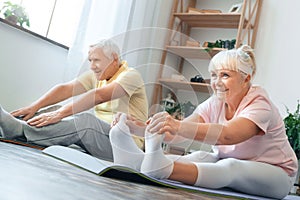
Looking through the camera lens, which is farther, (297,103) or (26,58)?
(297,103)

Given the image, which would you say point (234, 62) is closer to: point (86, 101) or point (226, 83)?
point (226, 83)

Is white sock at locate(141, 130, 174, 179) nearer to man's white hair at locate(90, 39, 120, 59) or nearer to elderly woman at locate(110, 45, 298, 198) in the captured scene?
elderly woman at locate(110, 45, 298, 198)

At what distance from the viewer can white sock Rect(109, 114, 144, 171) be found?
120cm

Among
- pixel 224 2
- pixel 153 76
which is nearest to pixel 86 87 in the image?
pixel 153 76

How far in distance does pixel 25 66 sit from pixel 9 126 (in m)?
0.86

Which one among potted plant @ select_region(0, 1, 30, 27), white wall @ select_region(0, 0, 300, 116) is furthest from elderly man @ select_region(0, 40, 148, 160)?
potted plant @ select_region(0, 1, 30, 27)

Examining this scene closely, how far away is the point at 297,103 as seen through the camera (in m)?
2.85

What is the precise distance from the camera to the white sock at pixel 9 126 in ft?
5.20

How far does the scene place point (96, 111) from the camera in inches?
64.2

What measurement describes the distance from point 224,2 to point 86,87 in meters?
2.20

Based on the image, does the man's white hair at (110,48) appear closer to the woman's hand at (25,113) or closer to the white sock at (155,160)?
the white sock at (155,160)

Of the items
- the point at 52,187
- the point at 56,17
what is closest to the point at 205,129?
the point at 52,187

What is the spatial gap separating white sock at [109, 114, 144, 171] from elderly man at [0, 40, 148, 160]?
0.03 meters

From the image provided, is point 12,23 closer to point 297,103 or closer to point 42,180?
point 42,180
